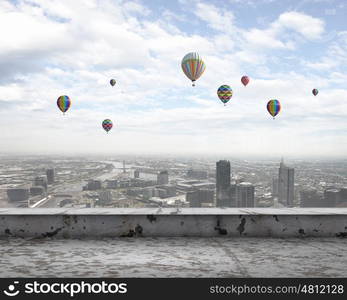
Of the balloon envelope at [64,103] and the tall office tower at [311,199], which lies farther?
the tall office tower at [311,199]

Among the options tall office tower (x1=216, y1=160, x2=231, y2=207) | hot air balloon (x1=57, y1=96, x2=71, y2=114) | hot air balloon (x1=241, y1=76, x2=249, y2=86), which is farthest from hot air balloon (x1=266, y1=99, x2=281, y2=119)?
hot air balloon (x1=57, y1=96, x2=71, y2=114)

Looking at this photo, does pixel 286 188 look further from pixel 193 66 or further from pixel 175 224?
pixel 175 224

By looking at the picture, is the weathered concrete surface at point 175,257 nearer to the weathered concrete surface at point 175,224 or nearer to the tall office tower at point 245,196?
the weathered concrete surface at point 175,224

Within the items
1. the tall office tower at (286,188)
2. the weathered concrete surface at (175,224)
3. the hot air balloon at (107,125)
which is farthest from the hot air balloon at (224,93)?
the weathered concrete surface at (175,224)

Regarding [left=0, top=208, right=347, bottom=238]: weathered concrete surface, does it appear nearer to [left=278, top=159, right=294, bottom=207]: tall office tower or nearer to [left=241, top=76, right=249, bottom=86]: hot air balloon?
[left=241, top=76, right=249, bottom=86]: hot air balloon

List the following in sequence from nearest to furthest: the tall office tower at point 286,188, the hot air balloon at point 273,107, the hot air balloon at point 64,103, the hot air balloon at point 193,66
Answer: the hot air balloon at point 193,66 < the hot air balloon at point 64,103 < the hot air balloon at point 273,107 < the tall office tower at point 286,188

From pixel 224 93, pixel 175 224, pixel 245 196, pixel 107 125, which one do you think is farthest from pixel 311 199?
pixel 175 224

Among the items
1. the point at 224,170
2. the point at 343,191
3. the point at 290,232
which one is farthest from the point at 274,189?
the point at 290,232
